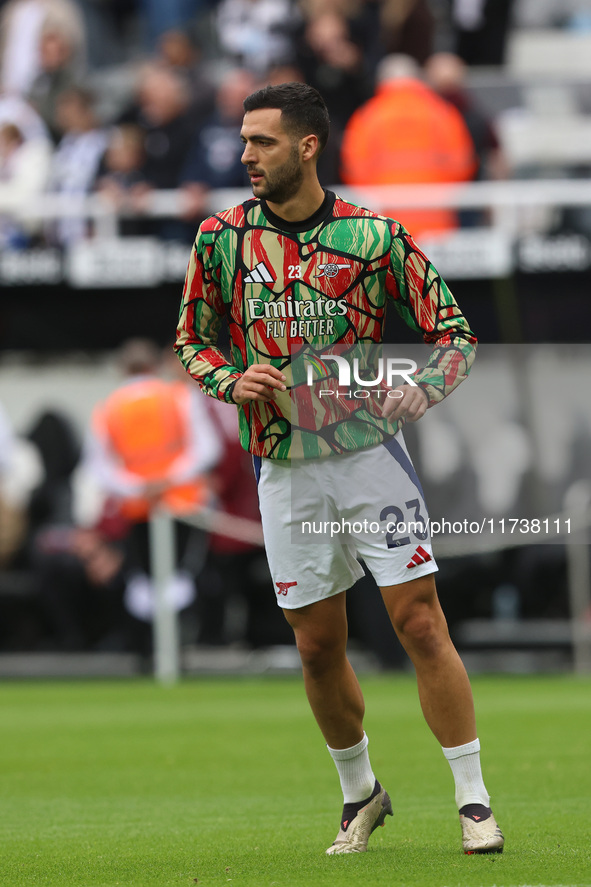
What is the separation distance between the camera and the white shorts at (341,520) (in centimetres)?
471

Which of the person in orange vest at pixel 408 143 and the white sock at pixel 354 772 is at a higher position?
the person in orange vest at pixel 408 143

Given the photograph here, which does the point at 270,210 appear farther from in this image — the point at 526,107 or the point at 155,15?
the point at 155,15

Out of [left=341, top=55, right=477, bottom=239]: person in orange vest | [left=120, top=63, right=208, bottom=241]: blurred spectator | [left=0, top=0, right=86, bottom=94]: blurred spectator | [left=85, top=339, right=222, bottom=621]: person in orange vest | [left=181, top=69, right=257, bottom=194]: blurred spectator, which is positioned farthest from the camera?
[left=0, top=0, right=86, bottom=94]: blurred spectator

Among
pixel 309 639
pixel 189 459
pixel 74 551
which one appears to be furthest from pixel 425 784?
pixel 74 551

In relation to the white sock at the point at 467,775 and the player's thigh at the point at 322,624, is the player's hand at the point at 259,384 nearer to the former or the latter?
the player's thigh at the point at 322,624

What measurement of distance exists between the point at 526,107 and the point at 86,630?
23.7ft

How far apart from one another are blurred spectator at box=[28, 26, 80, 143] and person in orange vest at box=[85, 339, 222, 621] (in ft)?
16.2

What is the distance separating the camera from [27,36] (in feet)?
55.3

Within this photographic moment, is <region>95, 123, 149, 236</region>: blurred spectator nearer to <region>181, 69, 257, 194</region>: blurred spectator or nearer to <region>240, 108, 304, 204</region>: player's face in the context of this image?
<region>181, 69, 257, 194</region>: blurred spectator

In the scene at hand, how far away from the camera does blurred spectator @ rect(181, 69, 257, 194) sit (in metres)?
13.9

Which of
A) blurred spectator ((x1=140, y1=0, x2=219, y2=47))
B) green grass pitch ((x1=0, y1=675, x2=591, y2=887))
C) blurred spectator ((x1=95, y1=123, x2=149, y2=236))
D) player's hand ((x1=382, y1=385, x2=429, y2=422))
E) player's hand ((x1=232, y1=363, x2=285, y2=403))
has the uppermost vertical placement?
blurred spectator ((x1=140, y1=0, x2=219, y2=47))

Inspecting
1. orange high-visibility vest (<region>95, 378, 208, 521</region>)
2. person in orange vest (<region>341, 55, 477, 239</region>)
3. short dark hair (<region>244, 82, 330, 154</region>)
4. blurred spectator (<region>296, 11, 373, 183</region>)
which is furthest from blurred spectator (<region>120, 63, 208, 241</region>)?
short dark hair (<region>244, 82, 330, 154</region>)

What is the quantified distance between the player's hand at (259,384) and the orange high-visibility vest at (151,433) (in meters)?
7.59

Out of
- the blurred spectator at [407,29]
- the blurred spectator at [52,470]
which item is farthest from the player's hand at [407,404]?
the blurred spectator at [407,29]
